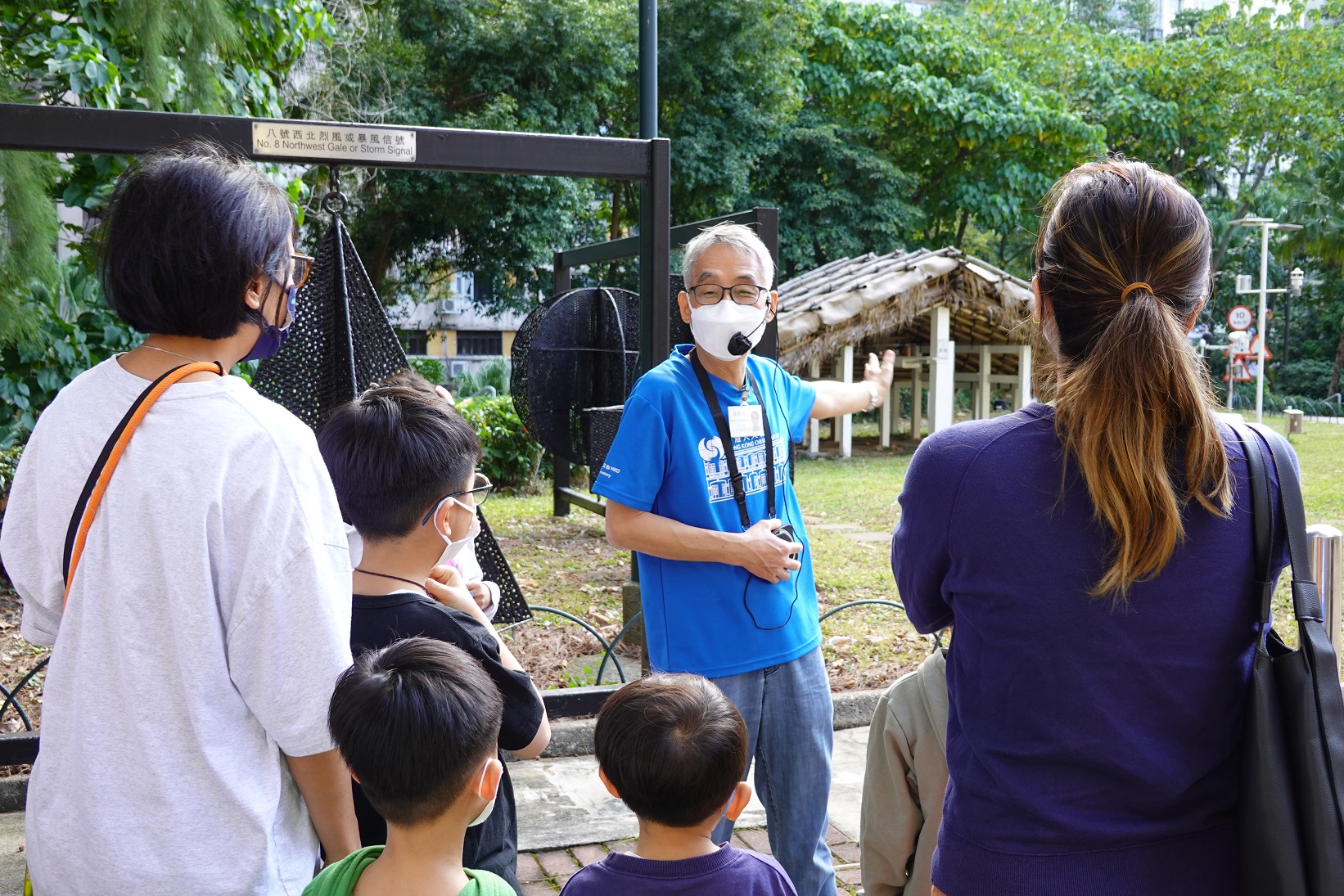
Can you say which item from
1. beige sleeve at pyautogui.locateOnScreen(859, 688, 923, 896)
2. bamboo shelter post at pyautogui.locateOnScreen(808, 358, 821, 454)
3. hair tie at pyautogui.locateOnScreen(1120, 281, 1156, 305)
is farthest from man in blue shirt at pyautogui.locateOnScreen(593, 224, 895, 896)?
bamboo shelter post at pyautogui.locateOnScreen(808, 358, 821, 454)

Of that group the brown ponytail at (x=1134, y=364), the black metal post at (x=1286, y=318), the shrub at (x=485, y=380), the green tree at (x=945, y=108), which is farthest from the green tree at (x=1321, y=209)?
the brown ponytail at (x=1134, y=364)

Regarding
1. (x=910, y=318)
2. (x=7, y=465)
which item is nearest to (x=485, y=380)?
(x=910, y=318)

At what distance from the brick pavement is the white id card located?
1474 mm

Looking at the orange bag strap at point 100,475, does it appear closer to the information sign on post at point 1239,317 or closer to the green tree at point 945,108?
the green tree at point 945,108

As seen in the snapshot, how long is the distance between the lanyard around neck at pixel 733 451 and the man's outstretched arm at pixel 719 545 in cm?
10

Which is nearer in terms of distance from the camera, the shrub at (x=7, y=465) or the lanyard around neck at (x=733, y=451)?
the lanyard around neck at (x=733, y=451)

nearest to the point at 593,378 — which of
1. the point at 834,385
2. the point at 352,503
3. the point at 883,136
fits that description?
the point at 834,385

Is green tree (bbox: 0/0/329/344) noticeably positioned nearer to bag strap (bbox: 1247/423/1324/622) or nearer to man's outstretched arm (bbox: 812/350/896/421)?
man's outstretched arm (bbox: 812/350/896/421)

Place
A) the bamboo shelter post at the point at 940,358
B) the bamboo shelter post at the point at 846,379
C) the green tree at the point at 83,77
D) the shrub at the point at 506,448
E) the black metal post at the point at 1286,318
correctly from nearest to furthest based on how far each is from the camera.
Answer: the green tree at the point at 83,77, the shrub at the point at 506,448, the bamboo shelter post at the point at 846,379, the bamboo shelter post at the point at 940,358, the black metal post at the point at 1286,318

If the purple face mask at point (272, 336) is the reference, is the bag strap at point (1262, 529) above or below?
below

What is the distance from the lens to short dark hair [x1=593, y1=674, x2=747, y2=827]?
181 cm

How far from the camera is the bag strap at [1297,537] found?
152cm

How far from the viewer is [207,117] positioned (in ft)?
13.6

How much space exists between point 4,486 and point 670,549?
629 centimetres
